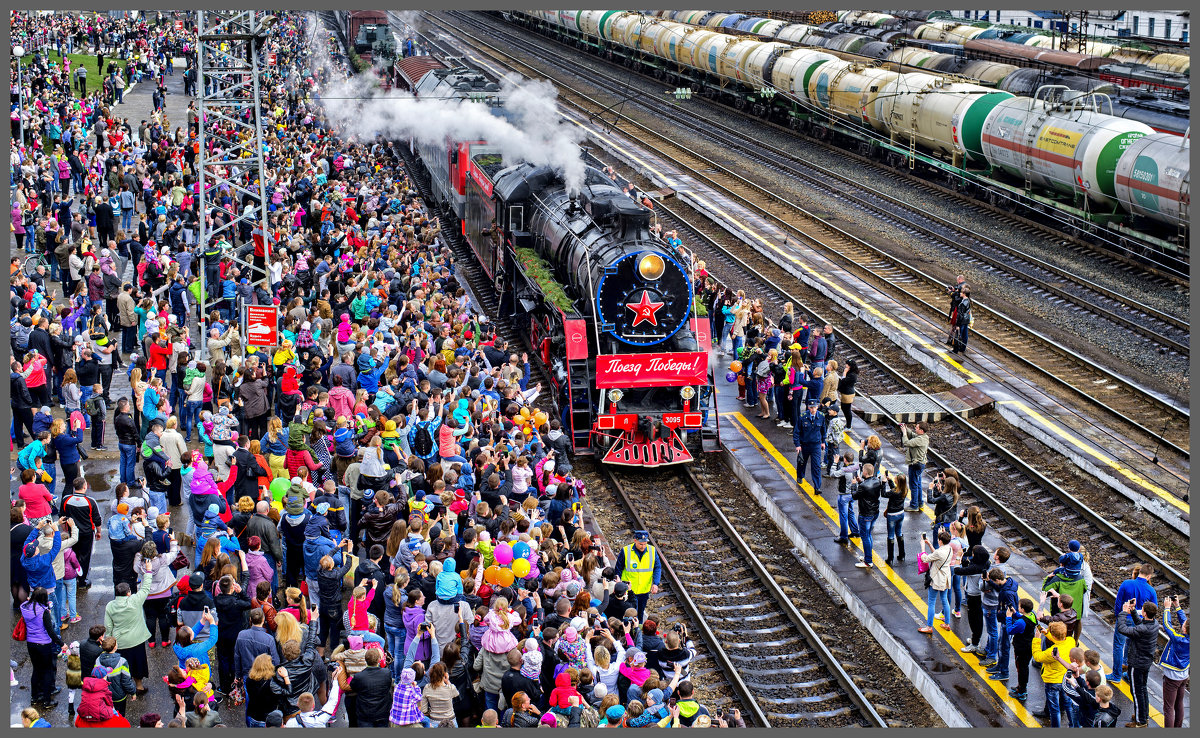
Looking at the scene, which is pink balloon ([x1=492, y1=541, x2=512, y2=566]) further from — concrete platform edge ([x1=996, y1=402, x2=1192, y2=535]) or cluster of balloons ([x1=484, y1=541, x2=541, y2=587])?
concrete platform edge ([x1=996, y1=402, x2=1192, y2=535])

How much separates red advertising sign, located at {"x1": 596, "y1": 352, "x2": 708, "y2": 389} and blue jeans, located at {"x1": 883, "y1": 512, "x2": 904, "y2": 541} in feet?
14.2

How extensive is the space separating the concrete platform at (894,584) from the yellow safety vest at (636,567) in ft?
9.40

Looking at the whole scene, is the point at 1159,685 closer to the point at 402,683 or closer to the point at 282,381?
the point at 402,683

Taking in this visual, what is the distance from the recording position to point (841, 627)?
14.2m

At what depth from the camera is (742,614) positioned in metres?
14.5

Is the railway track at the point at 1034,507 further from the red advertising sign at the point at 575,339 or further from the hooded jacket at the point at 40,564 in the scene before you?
the hooded jacket at the point at 40,564

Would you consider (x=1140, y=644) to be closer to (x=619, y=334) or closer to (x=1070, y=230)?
(x=619, y=334)

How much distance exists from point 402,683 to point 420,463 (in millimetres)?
4148

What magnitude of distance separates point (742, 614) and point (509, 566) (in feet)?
12.6

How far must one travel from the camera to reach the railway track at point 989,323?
20.4 meters

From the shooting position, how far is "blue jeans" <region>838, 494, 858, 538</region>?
51.1ft

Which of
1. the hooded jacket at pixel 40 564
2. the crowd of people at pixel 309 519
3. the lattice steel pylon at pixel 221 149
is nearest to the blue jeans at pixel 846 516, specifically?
the crowd of people at pixel 309 519

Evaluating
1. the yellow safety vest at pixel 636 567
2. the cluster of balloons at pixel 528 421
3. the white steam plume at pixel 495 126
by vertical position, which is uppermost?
the white steam plume at pixel 495 126

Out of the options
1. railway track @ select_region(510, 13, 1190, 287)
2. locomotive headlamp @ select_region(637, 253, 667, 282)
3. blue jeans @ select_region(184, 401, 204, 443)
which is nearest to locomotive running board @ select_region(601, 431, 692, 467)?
locomotive headlamp @ select_region(637, 253, 667, 282)
